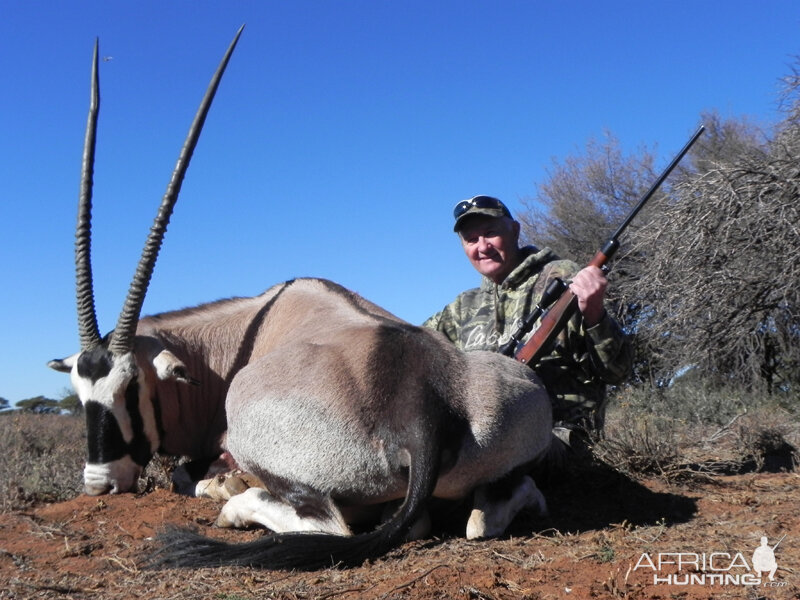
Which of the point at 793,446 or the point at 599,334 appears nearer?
the point at 599,334

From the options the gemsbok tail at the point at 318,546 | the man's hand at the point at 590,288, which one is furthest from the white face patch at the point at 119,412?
the man's hand at the point at 590,288

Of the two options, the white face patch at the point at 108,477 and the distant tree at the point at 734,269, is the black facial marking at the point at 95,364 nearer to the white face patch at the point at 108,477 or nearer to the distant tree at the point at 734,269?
the white face patch at the point at 108,477

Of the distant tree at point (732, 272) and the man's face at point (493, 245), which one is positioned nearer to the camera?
the man's face at point (493, 245)

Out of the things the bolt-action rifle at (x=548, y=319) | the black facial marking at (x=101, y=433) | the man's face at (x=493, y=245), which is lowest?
the black facial marking at (x=101, y=433)

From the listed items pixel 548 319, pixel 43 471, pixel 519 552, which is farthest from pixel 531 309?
pixel 43 471

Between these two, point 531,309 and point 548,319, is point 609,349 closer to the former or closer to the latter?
point 548,319

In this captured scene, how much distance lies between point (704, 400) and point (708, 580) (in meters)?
6.03

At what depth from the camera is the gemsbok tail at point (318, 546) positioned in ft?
10.6

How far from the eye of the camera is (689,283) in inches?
373

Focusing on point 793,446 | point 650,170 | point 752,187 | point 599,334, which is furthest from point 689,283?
point 650,170

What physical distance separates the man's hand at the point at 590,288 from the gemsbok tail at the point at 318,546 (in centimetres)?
167

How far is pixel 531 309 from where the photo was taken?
551 cm

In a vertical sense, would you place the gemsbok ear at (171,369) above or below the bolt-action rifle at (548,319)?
below

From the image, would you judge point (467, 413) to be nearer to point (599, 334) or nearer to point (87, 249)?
point (599, 334)
